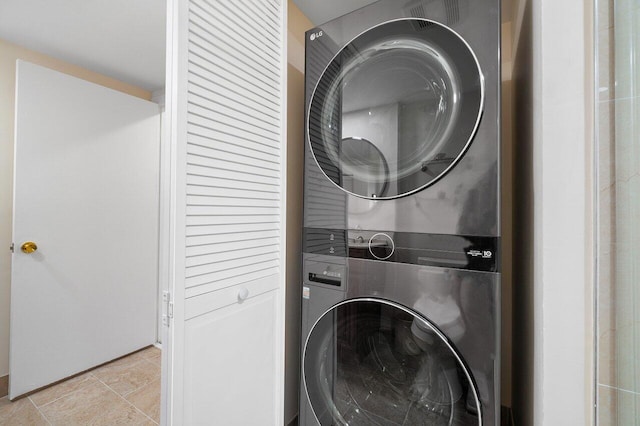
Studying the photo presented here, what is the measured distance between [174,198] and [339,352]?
0.85 m

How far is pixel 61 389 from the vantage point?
1.95 meters

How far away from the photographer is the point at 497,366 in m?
0.82

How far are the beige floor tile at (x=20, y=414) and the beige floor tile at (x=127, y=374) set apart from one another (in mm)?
375

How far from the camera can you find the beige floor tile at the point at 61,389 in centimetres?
184

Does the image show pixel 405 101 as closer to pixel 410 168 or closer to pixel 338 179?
pixel 410 168

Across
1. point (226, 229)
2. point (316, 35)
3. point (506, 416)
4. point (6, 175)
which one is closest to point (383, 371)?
point (226, 229)

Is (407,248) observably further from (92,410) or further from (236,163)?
(92,410)

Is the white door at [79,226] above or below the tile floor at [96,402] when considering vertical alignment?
above

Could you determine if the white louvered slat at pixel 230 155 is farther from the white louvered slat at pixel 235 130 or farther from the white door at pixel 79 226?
the white door at pixel 79 226

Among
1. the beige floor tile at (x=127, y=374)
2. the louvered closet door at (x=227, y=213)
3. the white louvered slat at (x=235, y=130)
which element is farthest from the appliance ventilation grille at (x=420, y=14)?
the beige floor tile at (x=127, y=374)

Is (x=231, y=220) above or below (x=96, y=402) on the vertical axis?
above

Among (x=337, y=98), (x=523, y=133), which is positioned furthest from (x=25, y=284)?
(x=523, y=133)

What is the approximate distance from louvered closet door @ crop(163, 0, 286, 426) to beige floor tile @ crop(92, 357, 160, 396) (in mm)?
1432

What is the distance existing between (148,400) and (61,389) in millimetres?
644
